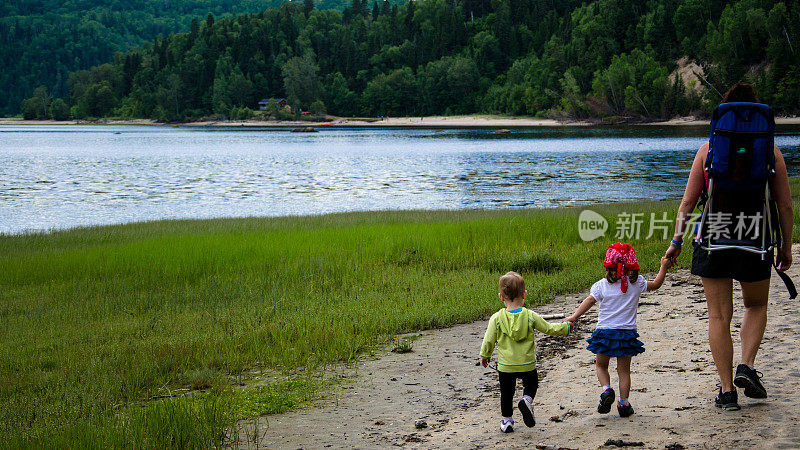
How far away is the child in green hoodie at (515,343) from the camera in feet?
20.1

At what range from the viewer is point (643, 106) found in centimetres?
14325

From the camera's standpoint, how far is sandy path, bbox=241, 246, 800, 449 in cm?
586

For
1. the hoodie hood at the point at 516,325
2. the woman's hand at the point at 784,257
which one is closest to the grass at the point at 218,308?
the hoodie hood at the point at 516,325

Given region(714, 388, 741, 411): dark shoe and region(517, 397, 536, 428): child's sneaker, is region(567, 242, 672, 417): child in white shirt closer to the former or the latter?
region(517, 397, 536, 428): child's sneaker

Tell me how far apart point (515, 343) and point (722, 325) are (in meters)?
1.81


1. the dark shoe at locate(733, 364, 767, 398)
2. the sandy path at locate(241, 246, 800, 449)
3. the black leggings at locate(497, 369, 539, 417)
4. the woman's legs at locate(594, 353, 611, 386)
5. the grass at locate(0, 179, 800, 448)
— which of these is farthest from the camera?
the grass at locate(0, 179, 800, 448)

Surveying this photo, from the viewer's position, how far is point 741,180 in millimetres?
5953

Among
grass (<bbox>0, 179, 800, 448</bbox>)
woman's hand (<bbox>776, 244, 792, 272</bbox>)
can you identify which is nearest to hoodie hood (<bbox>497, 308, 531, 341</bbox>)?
woman's hand (<bbox>776, 244, 792, 272</bbox>)

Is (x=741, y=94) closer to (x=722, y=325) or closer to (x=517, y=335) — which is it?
(x=722, y=325)

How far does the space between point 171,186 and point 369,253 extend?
119 ft

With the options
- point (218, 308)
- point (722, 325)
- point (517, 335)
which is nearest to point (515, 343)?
point (517, 335)

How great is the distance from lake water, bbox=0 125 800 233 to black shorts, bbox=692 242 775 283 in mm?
26397

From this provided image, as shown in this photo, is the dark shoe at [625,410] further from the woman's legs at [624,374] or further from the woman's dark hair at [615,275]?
the woman's dark hair at [615,275]

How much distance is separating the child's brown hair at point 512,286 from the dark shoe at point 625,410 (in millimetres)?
1327
